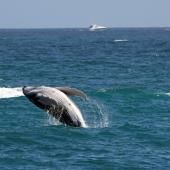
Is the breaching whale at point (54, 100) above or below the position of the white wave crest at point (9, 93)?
below

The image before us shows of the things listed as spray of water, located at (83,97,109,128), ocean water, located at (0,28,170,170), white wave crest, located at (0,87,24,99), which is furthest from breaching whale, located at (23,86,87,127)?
white wave crest, located at (0,87,24,99)

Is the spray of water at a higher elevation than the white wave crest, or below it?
below

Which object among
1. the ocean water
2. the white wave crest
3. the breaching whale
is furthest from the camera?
the white wave crest

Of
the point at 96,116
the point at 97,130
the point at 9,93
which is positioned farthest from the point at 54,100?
the point at 9,93

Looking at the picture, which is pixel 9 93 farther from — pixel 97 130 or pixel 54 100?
pixel 54 100

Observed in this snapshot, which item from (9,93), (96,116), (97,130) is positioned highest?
(9,93)

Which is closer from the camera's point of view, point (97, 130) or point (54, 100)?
point (54, 100)

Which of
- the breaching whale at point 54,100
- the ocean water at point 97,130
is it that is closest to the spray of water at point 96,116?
the ocean water at point 97,130

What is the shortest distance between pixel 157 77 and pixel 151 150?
38.8 m

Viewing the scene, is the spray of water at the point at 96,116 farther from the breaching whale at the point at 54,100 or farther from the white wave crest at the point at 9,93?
the white wave crest at the point at 9,93

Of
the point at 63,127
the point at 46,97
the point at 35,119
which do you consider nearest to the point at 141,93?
the point at 35,119

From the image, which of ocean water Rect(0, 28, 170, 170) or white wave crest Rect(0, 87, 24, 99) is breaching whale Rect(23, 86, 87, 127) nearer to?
ocean water Rect(0, 28, 170, 170)

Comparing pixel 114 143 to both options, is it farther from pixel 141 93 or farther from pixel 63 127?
pixel 141 93

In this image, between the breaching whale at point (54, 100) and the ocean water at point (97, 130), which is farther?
the breaching whale at point (54, 100)
